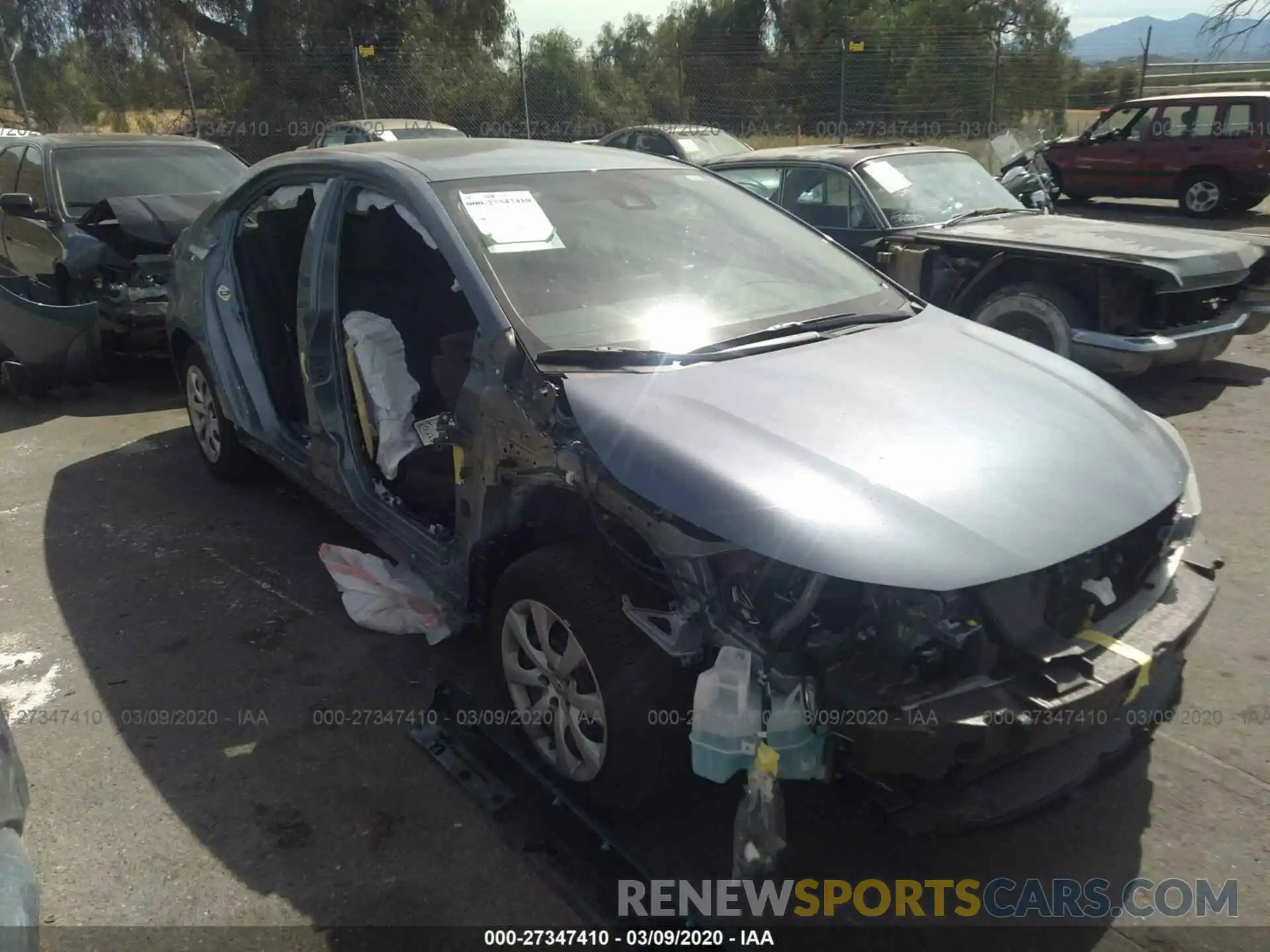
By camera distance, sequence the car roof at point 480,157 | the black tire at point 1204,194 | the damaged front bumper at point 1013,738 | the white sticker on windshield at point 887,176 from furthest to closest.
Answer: the black tire at point 1204,194 → the white sticker on windshield at point 887,176 → the car roof at point 480,157 → the damaged front bumper at point 1013,738

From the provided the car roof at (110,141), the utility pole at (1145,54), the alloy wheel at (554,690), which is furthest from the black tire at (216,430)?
the utility pole at (1145,54)

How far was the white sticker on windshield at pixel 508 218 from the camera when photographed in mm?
2965

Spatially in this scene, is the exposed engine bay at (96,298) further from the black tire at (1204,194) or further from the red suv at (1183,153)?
the black tire at (1204,194)

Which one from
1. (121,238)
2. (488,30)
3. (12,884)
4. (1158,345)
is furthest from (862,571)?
(488,30)

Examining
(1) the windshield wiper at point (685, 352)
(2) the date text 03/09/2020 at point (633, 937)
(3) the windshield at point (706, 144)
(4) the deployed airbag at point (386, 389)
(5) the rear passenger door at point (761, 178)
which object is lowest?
(2) the date text 03/09/2020 at point (633, 937)

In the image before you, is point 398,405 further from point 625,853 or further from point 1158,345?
point 1158,345

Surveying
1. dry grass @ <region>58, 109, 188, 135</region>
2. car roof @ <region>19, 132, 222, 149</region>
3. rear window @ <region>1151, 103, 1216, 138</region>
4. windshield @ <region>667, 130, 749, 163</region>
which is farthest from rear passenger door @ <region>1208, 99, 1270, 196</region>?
dry grass @ <region>58, 109, 188, 135</region>

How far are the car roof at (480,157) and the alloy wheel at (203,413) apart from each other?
1.37 metres

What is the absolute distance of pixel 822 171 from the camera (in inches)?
274

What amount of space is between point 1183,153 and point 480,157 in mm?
13148

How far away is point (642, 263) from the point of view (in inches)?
121

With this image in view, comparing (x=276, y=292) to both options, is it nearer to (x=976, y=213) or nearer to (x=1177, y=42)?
(x=976, y=213)

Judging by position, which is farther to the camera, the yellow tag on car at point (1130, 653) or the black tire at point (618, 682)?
the black tire at point (618, 682)

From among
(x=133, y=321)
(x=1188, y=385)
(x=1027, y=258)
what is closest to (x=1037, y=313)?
(x=1027, y=258)
